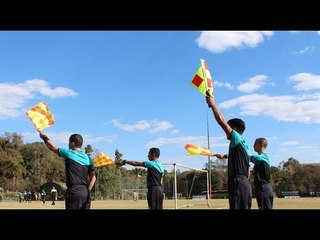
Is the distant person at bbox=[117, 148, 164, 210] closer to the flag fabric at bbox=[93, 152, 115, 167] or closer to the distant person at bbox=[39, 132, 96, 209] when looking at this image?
the flag fabric at bbox=[93, 152, 115, 167]

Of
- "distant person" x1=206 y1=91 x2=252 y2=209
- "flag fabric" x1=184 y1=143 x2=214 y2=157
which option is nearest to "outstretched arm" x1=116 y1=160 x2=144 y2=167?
"flag fabric" x1=184 y1=143 x2=214 y2=157

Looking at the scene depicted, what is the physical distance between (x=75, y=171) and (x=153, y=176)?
2635mm

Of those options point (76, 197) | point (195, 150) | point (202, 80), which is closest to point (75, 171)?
point (76, 197)

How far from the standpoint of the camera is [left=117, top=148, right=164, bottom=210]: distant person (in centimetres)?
868

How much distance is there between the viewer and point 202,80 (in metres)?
5.04

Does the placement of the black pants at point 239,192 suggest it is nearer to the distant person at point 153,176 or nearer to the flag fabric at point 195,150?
the flag fabric at point 195,150

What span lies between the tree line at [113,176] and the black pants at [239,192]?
1007 inches

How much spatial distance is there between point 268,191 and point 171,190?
116ft

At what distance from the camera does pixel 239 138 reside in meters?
5.34

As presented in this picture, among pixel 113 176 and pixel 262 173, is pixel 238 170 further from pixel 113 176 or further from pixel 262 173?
pixel 113 176

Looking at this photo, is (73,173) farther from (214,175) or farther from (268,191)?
(214,175)

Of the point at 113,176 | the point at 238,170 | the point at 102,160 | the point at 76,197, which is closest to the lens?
the point at 238,170
